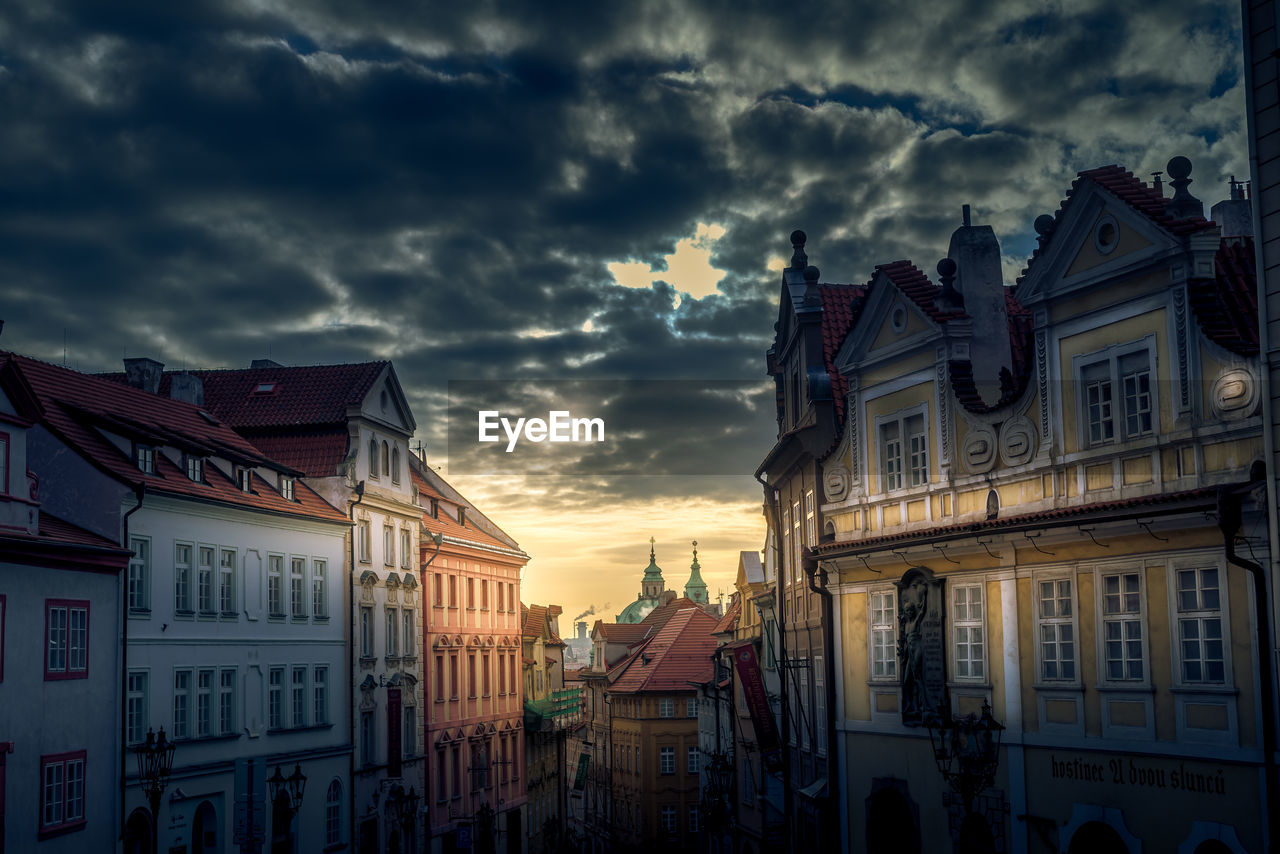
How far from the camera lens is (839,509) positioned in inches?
1227

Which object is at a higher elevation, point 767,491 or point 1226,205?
point 1226,205

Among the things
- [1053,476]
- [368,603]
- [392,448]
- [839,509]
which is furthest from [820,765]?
[392,448]

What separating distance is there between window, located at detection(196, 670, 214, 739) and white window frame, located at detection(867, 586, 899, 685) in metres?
20.5

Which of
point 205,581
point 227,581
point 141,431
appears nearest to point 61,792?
point 205,581

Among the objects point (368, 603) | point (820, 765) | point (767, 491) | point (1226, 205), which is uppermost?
point (1226, 205)

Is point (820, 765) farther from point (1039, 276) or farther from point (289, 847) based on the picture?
point (289, 847)

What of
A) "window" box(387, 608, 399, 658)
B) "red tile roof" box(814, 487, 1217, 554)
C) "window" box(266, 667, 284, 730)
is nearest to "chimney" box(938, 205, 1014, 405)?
"red tile roof" box(814, 487, 1217, 554)

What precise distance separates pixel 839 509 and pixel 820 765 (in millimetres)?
7130

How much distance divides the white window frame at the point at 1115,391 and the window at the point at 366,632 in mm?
34038

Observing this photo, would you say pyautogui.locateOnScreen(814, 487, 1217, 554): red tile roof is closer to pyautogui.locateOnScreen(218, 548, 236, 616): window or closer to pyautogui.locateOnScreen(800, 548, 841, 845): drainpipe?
pyautogui.locateOnScreen(800, 548, 841, 845): drainpipe

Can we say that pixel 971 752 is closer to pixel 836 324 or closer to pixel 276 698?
pixel 836 324

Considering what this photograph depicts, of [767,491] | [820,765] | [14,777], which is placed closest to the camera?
[14,777]

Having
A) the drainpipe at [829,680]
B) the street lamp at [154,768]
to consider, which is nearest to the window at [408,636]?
the street lamp at [154,768]

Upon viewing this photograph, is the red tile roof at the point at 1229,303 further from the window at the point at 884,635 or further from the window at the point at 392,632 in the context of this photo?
the window at the point at 392,632
